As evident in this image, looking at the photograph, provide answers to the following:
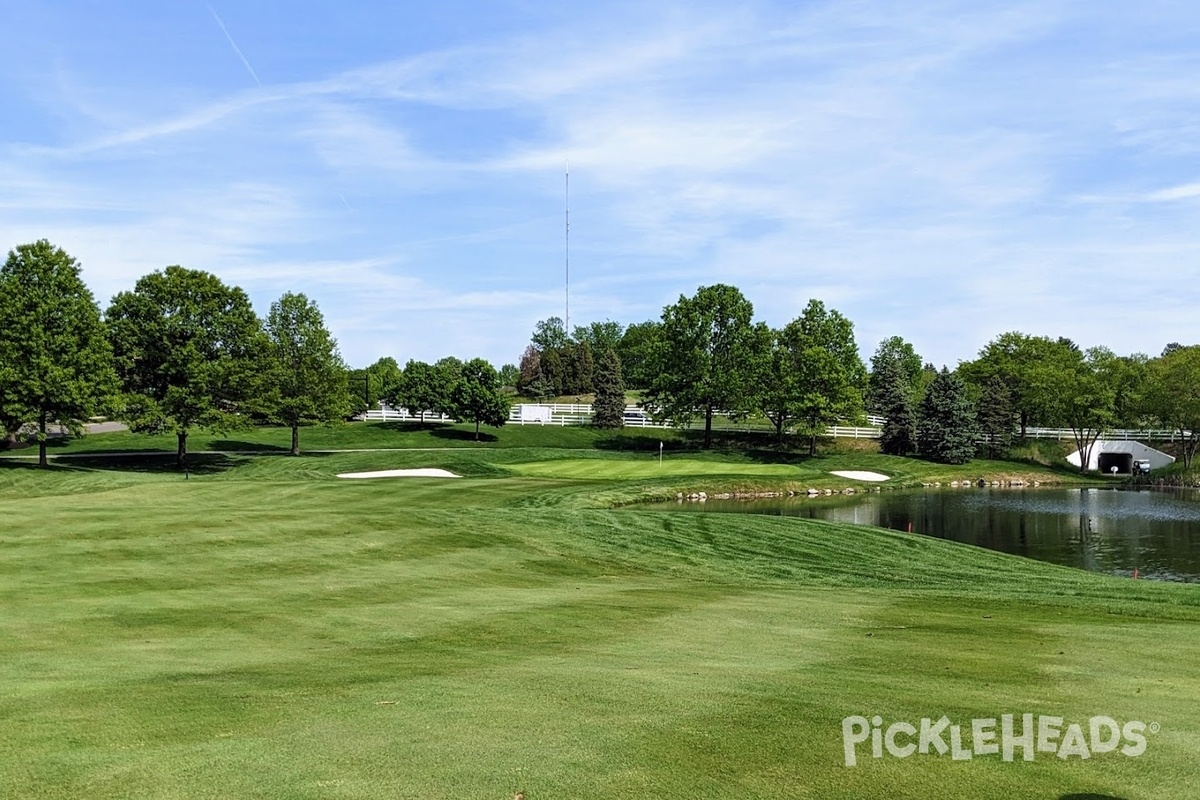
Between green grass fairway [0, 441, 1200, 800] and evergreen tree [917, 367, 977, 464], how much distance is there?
5398 centimetres

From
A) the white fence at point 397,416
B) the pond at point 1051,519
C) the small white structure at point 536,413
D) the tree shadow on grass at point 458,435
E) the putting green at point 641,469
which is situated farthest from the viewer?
the small white structure at point 536,413

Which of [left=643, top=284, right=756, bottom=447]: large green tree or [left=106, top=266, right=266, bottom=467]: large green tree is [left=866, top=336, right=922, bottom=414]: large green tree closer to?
[left=643, top=284, right=756, bottom=447]: large green tree

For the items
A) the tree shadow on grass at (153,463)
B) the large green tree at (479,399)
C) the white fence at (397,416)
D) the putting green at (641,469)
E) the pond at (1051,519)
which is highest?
the large green tree at (479,399)

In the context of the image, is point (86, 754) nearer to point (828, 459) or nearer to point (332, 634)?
point (332, 634)

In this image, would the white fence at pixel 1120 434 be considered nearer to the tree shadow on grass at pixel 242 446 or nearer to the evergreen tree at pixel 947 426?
the evergreen tree at pixel 947 426

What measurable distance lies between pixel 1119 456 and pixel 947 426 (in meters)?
23.6

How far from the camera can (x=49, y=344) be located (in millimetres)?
48156

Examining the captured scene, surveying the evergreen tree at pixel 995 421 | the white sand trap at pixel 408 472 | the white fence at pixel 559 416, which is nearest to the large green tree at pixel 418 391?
the white fence at pixel 559 416

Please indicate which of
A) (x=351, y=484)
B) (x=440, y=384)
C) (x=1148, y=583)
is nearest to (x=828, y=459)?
(x=440, y=384)

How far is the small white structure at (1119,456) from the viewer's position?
283 ft

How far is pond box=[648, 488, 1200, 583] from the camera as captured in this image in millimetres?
32562

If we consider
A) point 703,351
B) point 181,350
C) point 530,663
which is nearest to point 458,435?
point 703,351

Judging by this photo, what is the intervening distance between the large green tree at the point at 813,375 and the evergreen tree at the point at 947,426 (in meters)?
6.22

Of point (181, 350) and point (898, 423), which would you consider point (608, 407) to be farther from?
point (181, 350)
